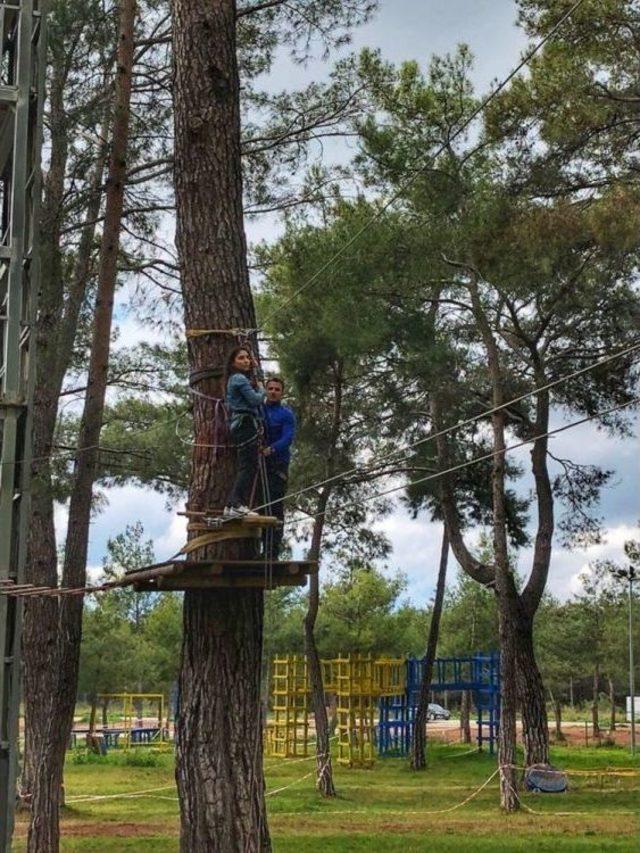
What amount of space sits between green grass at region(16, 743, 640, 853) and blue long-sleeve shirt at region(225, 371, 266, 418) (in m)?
5.96

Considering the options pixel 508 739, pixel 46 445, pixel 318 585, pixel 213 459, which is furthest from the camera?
pixel 318 585

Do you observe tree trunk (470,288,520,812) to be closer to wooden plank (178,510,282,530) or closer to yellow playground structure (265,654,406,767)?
yellow playground structure (265,654,406,767)

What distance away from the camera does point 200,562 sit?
5309mm

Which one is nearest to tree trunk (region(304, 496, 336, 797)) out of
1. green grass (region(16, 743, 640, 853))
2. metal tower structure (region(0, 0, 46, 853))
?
green grass (region(16, 743, 640, 853))

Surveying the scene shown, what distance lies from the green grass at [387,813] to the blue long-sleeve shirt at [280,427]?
222 inches

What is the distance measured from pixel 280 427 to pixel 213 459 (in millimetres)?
422

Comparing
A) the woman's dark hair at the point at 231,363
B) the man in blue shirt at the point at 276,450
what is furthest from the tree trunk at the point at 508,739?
the woman's dark hair at the point at 231,363

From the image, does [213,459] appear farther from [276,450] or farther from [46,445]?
[46,445]

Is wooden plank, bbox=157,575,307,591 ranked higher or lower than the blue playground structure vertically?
higher

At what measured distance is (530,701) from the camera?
17.4m

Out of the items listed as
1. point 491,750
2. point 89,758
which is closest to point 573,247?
point 491,750

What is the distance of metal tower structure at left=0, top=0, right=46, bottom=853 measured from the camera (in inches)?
260

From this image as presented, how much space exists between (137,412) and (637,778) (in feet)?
31.7

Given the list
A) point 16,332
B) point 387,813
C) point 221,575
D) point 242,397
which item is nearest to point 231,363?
point 242,397
